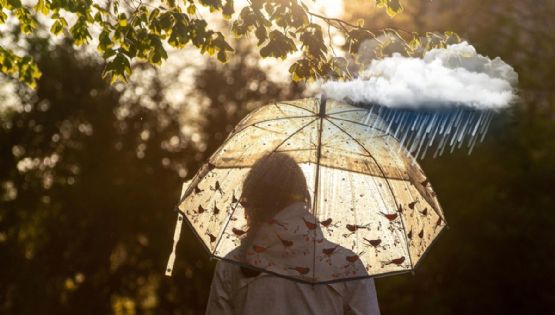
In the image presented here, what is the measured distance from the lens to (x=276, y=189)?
4.00 metres

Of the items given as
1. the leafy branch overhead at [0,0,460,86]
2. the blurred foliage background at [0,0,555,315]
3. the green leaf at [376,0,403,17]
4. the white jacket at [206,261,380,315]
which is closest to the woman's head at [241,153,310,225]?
the white jacket at [206,261,380,315]

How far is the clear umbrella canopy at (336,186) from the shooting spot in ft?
14.3

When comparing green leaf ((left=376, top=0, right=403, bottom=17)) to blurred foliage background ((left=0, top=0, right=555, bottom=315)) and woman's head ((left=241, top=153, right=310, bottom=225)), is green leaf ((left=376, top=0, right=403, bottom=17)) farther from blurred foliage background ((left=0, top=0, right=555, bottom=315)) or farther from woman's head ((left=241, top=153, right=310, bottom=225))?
blurred foliage background ((left=0, top=0, right=555, bottom=315))

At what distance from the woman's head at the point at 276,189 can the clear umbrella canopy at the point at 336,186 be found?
0.12 meters

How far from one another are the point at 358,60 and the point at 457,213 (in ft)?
28.4

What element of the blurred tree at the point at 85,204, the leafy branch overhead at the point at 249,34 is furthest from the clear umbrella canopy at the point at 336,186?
the blurred tree at the point at 85,204

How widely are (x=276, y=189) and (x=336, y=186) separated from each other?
1.97ft

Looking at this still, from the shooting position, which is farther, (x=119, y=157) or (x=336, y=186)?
(x=119, y=157)

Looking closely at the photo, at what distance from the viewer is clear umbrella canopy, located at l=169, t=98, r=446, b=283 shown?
4355 millimetres

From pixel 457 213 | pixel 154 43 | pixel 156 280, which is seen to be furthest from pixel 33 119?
→ pixel 154 43

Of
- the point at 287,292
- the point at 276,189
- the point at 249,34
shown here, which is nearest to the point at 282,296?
the point at 287,292

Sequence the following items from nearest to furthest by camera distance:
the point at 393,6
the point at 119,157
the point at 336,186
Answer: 1. the point at 336,186
2. the point at 393,6
3. the point at 119,157

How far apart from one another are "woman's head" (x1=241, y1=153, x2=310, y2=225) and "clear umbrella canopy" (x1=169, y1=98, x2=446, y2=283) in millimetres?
125

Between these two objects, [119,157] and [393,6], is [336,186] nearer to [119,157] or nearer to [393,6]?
[393,6]
